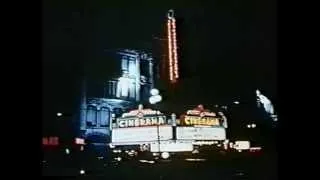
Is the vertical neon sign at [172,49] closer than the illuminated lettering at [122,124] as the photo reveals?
No

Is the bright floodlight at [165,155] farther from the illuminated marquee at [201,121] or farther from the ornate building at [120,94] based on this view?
the ornate building at [120,94]

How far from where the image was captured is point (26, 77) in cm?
343

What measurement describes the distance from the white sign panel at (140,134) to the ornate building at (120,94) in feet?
0.22

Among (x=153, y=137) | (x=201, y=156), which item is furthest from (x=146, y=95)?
(x=201, y=156)

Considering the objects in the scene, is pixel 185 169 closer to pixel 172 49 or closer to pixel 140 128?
pixel 140 128

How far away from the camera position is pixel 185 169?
3.48 meters

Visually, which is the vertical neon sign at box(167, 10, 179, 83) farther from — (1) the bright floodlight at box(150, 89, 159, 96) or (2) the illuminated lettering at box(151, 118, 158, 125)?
(2) the illuminated lettering at box(151, 118, 158, 125)

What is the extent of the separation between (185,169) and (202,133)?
0.73 feet

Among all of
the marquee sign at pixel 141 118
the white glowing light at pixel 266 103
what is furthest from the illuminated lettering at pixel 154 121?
the white glowing light at pixel 266 103

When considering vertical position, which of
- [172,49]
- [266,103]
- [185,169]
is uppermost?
[172,49]

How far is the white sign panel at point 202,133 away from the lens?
11.4 feet

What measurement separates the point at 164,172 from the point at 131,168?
187 mm

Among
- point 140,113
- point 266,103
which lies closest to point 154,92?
point 140,113

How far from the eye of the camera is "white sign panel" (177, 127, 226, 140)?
11.4 feet
